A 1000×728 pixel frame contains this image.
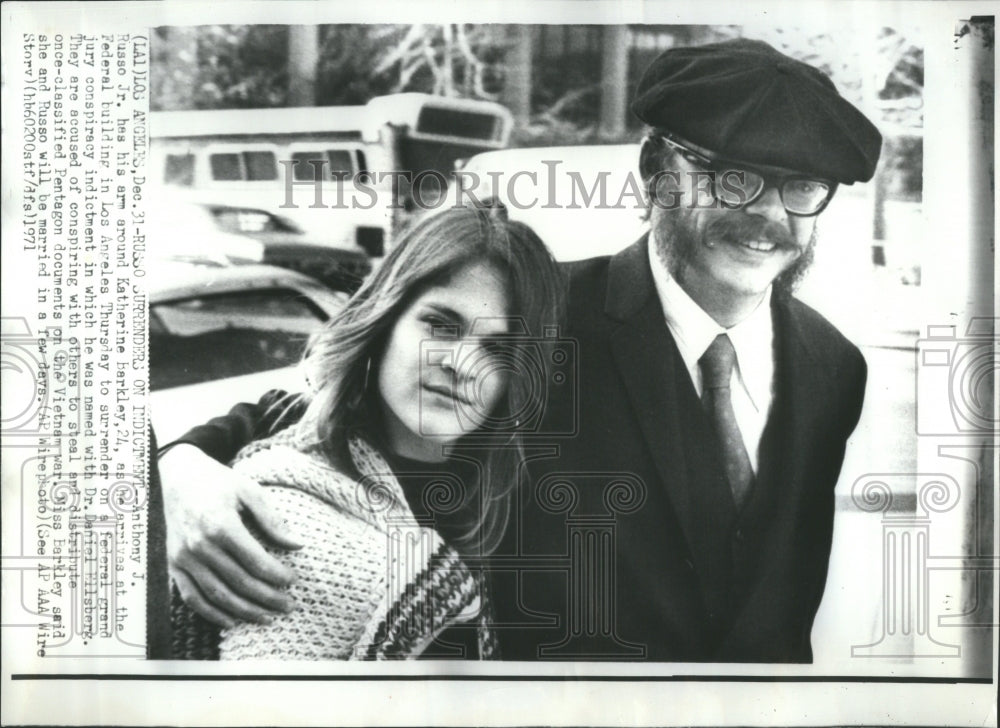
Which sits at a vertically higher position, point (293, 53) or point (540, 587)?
point (293, 53)

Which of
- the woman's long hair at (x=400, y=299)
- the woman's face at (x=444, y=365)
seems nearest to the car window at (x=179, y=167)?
the woman's long hair at (x=400, y=299)

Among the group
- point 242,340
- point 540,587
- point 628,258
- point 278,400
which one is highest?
point 628,258

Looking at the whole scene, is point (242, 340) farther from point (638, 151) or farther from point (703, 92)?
point (703, 92)

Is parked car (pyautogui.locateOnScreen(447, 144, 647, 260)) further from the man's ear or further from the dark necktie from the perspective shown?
the dark necktie

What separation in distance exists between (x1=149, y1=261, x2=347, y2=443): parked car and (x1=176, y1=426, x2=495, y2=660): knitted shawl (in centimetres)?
16

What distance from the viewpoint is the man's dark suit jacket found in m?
1.99

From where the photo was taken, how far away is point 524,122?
2002 millimetres

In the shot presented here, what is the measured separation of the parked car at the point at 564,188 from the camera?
2004mm

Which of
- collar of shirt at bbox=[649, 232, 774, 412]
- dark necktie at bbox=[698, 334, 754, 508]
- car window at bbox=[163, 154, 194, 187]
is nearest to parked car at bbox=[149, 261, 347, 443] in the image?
car window at bbox=[163, 154, 194, 187]

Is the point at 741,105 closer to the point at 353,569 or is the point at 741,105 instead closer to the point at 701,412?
the point at 701,412

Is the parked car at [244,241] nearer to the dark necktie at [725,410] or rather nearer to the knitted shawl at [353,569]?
the knitted shawl at [353,569]

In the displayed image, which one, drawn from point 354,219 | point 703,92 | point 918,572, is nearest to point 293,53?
point 354,219

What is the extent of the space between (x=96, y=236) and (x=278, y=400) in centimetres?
61

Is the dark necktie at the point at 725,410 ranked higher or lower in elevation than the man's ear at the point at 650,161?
lower
